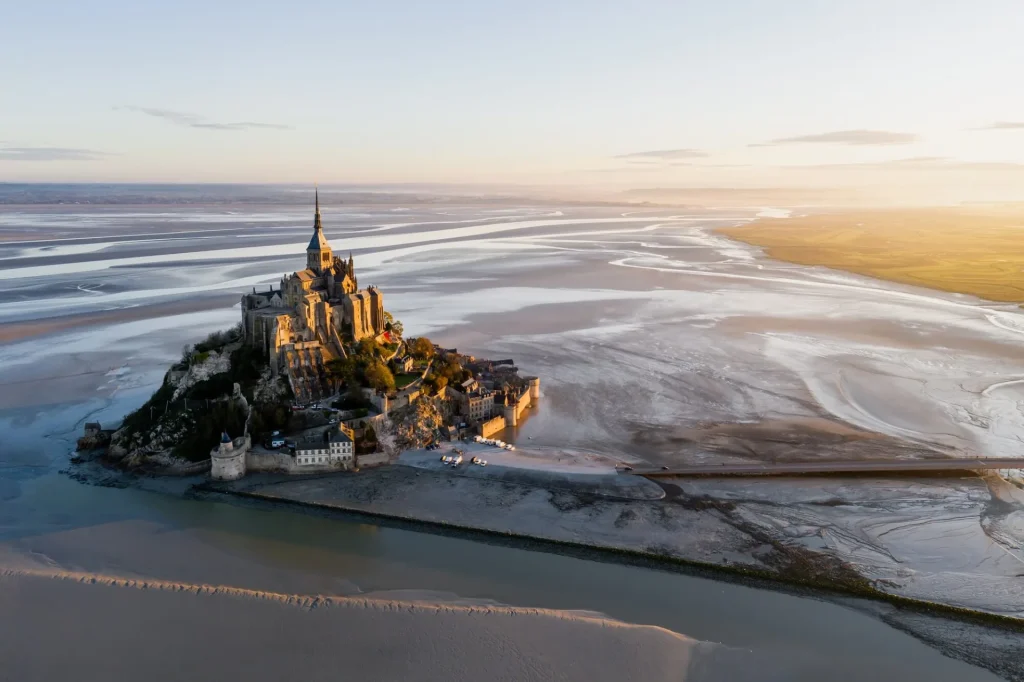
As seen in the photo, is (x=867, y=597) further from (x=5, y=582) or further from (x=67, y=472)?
(x=67, y=472)

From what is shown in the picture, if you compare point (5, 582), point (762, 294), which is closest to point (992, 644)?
point (5, 582)

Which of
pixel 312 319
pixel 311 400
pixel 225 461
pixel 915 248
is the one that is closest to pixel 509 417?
pixel 311 400

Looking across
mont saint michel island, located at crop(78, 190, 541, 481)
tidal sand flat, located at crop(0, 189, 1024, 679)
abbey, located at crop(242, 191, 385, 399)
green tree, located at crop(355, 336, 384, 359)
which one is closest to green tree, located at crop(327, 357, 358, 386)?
mont saint michel island, located at crop(78, 190, 541, 481)

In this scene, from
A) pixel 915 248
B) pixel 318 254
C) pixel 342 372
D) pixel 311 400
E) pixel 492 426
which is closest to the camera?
pixel 311 400

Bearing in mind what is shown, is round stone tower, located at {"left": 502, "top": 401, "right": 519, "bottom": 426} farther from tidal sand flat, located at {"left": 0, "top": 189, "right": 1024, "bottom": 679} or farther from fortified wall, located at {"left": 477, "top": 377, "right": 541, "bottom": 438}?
tidal sand flat, located at {"left": 0, "top": 189, "right": 1024, "bottom": 679}

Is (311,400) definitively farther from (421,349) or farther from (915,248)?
(915,248)

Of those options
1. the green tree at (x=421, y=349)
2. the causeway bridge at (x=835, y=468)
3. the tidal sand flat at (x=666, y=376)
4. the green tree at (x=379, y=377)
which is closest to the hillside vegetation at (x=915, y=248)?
the tidal sand flat at (x=666, y=376)
